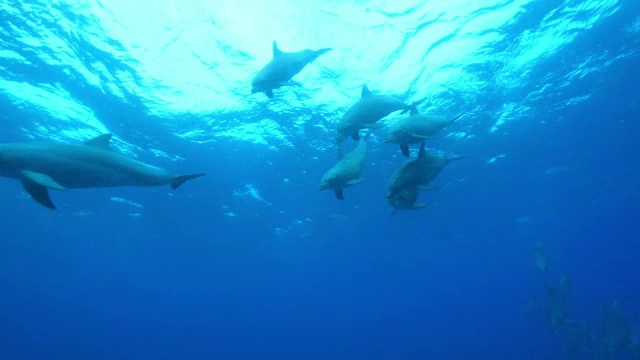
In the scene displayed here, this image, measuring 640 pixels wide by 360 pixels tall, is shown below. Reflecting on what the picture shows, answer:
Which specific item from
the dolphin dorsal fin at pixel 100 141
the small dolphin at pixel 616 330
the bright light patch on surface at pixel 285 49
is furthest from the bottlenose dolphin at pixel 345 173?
the small dolphin at pixel 616 330

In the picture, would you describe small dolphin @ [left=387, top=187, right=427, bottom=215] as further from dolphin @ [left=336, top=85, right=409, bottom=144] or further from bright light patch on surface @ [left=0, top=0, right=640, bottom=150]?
bright light patch on surface @ [left=0, top=0, right=640, bottom=150]

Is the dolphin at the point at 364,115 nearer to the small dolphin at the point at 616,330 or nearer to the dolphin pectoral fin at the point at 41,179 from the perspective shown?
the dolphin pectoral fin at the point at 41,179

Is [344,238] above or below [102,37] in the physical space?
above

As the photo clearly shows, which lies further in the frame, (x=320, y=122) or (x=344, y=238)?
(x=344, y=238)

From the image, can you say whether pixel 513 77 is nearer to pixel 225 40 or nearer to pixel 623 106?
pixel 623 106

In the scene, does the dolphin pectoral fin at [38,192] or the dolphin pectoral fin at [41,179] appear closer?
the dolphin pectoral fin at [41,179]

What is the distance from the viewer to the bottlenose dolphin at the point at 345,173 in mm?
5586

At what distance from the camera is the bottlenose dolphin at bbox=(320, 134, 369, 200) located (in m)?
5.59

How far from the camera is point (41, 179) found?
15.3 ft

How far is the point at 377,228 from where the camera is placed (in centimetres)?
3494

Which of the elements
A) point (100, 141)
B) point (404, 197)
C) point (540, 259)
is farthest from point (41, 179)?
point (540, 259)

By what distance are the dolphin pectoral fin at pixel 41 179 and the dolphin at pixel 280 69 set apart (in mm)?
3221

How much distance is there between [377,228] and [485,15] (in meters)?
24.4

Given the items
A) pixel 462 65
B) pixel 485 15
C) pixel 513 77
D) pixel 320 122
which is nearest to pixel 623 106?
pixel 513 77
